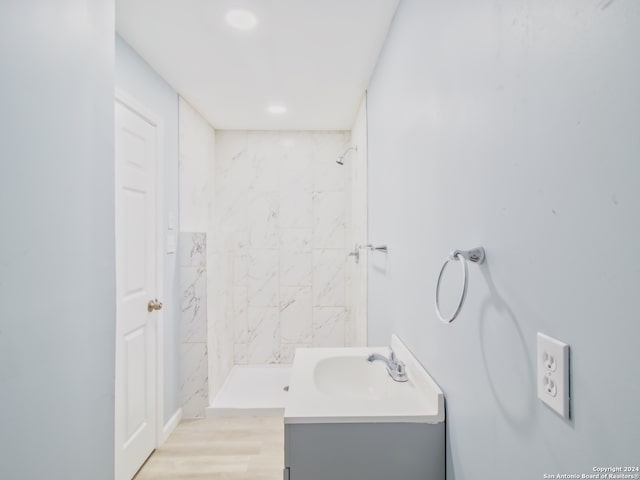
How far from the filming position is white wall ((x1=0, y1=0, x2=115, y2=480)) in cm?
74

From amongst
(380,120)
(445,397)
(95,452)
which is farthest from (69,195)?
(380,120)

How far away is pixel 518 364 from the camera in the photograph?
646 mm

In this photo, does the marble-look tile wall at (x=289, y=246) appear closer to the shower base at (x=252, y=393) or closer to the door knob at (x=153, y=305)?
the shower base at (x=252, y=393)

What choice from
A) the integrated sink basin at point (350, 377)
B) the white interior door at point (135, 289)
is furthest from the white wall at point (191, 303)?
the integrated sink basin at point (350, 377)

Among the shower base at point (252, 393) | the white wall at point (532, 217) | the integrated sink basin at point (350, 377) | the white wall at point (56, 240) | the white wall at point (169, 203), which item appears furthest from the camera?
the shower base at point (252, 393)

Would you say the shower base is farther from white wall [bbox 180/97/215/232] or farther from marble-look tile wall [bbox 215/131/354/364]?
white wall [bbox 180/97/215/232]

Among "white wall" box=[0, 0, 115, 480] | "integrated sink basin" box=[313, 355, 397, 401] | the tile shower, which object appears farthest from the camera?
the tile shower

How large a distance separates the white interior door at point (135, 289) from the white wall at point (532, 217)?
1.64 m

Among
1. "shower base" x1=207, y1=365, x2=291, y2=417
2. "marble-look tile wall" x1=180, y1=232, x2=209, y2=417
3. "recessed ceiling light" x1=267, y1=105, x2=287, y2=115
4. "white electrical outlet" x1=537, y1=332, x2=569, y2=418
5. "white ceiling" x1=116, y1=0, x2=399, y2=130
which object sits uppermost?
"recessed ceiling light" x1=267, y1=105, x2=287, y2=115

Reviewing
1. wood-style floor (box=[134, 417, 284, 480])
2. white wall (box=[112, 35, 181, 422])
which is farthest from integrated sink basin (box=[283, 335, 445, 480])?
white wall (box=[112, 35, 181, 422])

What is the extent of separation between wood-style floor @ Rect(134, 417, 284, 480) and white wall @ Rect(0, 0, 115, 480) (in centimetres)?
111

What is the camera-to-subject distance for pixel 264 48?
1.88 meters

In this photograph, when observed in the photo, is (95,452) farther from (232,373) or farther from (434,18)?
(232,373)

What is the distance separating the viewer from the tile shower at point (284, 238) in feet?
11.3
